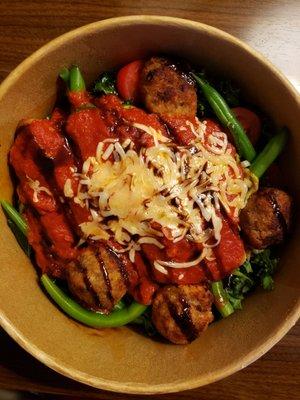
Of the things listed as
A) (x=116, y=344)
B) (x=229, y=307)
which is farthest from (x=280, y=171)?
(x=116, y=344)

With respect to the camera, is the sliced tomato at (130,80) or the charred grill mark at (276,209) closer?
the charred grill mark at (276,209)

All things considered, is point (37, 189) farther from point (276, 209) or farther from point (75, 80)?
point (276, 209)

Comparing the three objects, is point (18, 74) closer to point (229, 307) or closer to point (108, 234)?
point (108, 234)

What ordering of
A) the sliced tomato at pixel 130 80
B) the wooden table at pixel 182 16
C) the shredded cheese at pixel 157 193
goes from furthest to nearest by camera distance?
1. the wooden table at pixel 182 16
2. the sliced tomato at pixel 130 80
3. the shredded cheese at pixel 157 193

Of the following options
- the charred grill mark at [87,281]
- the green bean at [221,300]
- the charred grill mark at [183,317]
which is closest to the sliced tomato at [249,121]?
the green bean at [221,300]

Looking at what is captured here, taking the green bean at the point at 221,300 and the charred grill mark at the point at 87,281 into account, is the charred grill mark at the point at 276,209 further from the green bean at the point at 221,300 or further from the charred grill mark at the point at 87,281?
the charred grill mark at the point at 87,281

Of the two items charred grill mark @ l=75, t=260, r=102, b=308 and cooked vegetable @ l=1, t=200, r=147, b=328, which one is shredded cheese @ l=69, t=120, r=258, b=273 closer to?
charred grill mark @ l=75, t=260, r=102, b=308
